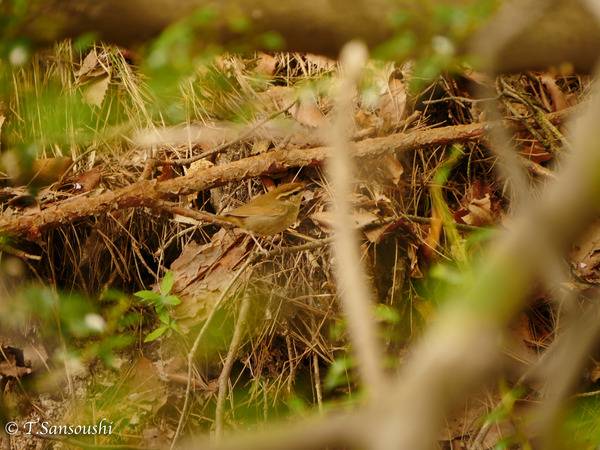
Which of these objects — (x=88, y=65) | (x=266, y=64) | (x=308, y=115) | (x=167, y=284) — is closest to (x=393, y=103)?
(x=308, y=115)

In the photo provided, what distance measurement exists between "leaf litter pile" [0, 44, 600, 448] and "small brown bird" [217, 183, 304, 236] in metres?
0.16

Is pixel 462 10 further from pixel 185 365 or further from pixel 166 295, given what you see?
pixel 185 365

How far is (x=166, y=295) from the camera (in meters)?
3.26

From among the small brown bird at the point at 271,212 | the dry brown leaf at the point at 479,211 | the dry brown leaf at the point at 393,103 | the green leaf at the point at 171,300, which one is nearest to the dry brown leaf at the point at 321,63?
the dry brown leaf at the point at 393,103

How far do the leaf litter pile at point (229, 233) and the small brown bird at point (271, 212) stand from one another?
0.53ft

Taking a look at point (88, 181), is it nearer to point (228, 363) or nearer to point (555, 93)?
point (228, 363)

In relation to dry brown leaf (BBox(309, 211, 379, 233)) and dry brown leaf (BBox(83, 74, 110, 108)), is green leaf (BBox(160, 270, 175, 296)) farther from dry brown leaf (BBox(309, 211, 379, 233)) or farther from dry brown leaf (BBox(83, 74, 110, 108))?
dry brown leaf (BBox(83, 74, 110, 108))

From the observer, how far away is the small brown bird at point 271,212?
3.17 m

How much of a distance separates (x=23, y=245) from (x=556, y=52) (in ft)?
11.6

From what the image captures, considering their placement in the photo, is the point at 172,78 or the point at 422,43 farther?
the point at 172,78

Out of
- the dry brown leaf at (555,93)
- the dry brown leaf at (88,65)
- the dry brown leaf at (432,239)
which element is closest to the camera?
the dry brown leaf at (432,239)

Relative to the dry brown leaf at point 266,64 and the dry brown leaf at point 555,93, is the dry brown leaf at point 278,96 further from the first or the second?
the dry brown leaf at point 555,93

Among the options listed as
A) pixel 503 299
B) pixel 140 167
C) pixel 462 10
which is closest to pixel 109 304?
pixel 140 167

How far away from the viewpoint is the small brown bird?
3.17m
